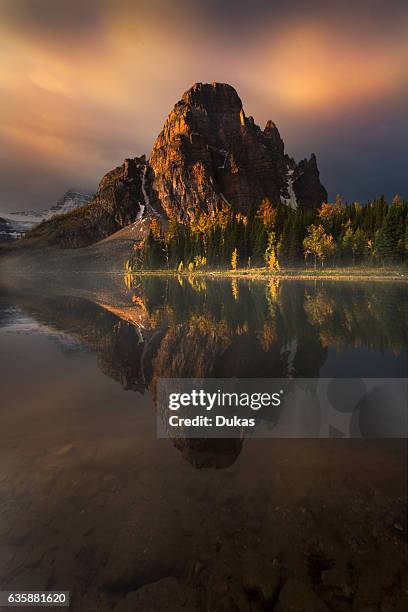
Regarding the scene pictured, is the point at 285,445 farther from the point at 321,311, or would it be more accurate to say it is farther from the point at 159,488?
the point at 321,311

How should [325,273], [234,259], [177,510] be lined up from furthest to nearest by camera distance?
[234,259]
[325,273]
[177,510]

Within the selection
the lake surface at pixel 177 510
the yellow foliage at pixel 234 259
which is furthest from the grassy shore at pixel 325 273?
the lake surface at pixel 177 510

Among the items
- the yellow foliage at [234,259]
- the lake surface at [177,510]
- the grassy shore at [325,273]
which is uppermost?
the yellow foliage at [234,259]

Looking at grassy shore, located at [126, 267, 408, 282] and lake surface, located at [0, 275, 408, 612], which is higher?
grassy shore, located at [126, 267, 408, 282]

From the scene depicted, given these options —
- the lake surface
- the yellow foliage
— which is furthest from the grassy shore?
the lake surface

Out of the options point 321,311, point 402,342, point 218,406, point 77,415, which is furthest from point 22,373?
point 321,311

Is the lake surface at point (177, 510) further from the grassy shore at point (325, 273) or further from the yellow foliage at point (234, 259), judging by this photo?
the yellow foliage at point (234, 259)

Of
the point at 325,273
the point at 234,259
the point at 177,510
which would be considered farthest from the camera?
the point at 234,259

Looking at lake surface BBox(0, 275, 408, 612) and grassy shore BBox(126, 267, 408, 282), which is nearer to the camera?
lake surface BBox(0, 275, 408, 612)

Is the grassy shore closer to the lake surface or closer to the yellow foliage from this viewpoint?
the yellow foliage

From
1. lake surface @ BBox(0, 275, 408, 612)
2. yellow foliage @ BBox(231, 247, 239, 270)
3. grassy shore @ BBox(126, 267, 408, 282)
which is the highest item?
yellow foliage @ BBox(231, 247, 239, 270)

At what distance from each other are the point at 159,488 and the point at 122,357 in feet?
30.0

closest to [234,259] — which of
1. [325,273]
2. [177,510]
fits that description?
[325,273]

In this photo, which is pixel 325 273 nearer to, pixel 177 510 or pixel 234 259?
pixel 234 259
